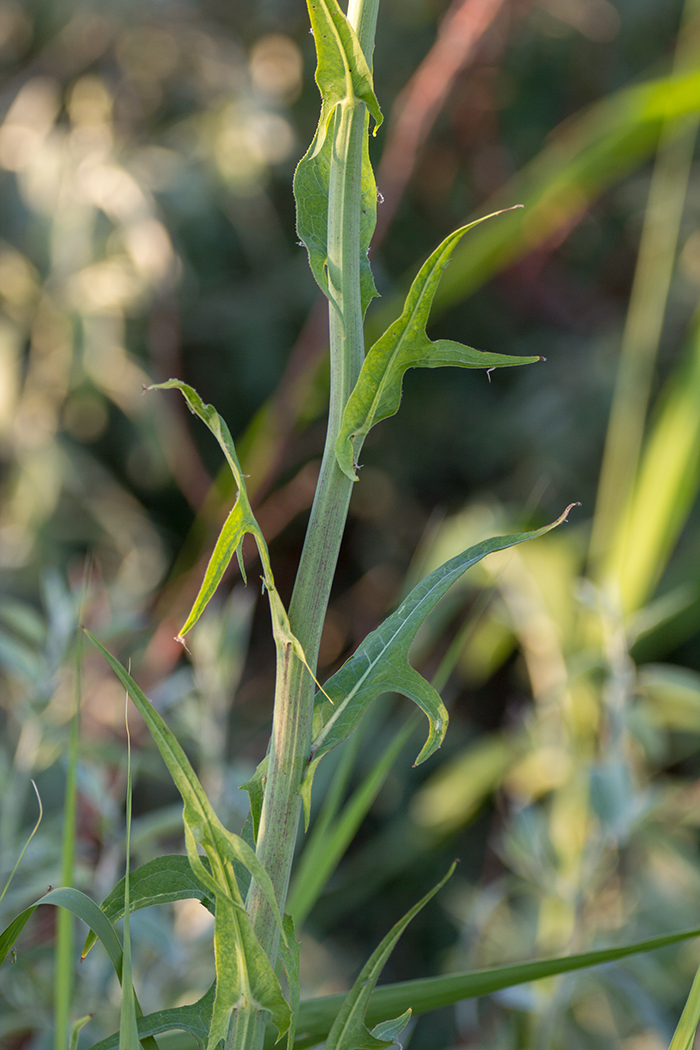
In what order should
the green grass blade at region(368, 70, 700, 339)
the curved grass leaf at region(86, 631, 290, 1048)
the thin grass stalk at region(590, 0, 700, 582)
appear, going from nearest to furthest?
the curved grass leaf at region(86, 631, 290, 1048)
the green grass blade at region(368, 70, 700, 339)
the thin grass stalk at region(590, 0, 700, 582)

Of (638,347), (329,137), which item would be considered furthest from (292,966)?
(638,347)

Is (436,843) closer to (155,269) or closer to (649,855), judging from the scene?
(649,855)

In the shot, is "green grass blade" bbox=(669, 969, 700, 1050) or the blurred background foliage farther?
the blurred background foliage

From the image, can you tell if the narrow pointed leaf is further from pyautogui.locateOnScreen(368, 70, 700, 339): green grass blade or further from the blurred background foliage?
pyautogui.locateOnScreen(368, 70, 700, 339): green grass blade

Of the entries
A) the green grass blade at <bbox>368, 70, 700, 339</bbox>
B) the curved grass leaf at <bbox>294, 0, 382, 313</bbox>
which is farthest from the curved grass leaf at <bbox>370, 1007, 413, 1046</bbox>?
the green grass blade at <bbox>368, 70, 700, 339</bbox>


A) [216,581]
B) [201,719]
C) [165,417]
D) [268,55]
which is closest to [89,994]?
[201,719]

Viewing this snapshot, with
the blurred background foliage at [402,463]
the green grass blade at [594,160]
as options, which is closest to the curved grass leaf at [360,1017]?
the blurred background foliage at [402,463]
